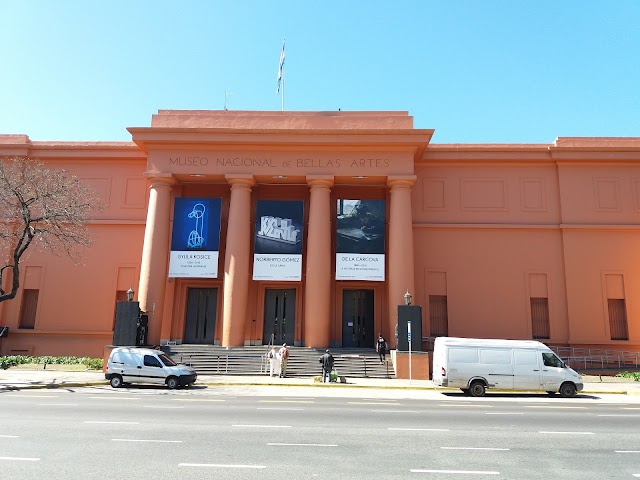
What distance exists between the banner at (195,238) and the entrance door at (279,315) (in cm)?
408

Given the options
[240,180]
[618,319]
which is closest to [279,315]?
[240,180]

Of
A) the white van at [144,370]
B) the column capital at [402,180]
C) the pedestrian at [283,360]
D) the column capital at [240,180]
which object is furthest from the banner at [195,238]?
the column capital at [402,180]

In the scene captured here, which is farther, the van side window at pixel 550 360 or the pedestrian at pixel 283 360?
the pedestrian at pixel 283 360

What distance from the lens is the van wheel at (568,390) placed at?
17.1m

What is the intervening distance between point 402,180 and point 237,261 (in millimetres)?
10094

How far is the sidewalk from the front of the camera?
18.3m

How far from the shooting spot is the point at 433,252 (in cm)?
2833

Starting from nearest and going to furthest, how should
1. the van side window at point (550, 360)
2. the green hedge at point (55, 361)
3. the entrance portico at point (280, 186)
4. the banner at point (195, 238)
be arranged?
the van side window at point (550, 360), the green hedge at point (55, 361), the entrance portico at point (280, 186), the banner at point (195, 238)

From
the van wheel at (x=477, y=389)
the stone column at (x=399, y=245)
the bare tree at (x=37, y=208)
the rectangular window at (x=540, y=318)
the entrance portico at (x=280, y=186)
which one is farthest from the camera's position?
the rectangular window at (x=540, y=318)

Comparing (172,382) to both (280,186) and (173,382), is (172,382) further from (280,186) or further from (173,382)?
(280,186)

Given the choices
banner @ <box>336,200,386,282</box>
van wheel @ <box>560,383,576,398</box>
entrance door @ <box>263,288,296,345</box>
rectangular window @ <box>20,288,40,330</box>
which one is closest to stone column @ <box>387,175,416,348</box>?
banner @ <box>336,200,386,282</box>

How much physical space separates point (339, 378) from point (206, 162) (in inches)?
566

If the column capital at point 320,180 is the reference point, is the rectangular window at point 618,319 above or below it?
below

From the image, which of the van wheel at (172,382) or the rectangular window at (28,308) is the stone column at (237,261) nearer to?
the van wheel at (172,382)
